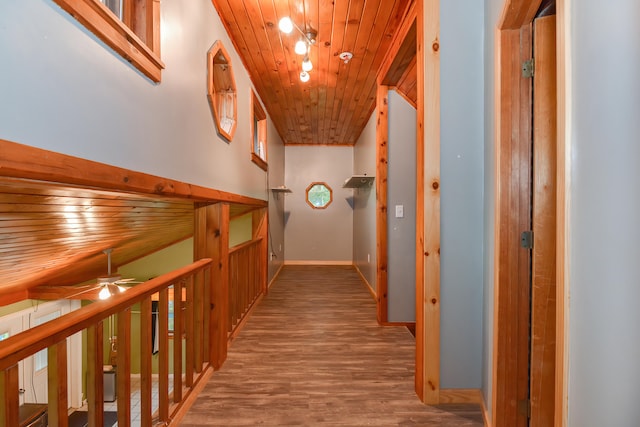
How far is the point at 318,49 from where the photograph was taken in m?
2.56

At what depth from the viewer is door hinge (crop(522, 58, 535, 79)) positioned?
4.30ft

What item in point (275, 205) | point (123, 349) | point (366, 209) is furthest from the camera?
point (275, 205)

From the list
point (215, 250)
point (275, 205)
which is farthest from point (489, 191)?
point (275, 205)

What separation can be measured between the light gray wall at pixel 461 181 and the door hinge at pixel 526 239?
0.30 m

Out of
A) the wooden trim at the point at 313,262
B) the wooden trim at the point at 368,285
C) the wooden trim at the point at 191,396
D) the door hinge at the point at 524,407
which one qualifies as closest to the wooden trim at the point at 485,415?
the door hinge at the point at 524,407

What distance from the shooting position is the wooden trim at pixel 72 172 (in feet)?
2.24

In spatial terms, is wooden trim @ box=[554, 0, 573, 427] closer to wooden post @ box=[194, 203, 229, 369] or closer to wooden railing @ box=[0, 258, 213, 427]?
wooden railing @ box=[0, 258, 213, 427]

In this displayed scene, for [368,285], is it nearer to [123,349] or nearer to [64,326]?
[123,349]

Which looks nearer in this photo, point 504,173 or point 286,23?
point 504,173

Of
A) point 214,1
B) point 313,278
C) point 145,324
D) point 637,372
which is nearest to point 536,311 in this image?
point 637,372

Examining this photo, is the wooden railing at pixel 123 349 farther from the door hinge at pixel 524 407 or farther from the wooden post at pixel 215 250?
the door hinge at pixel 524 407

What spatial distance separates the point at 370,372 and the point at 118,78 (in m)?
2.13

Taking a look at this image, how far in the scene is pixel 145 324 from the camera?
1316 millimetres

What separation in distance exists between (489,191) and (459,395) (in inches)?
45.3
